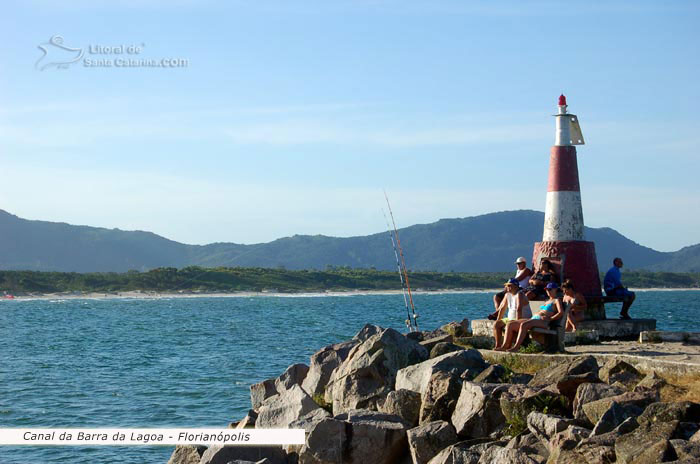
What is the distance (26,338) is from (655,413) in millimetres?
43363

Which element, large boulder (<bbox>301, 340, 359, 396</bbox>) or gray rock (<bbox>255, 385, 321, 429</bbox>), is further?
large boulder (<bbox>301, 340, 359, 396</bbox>)

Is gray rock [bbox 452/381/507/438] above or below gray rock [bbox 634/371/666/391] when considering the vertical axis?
below

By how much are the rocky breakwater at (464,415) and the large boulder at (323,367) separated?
5 cm

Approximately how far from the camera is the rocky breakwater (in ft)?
28.8

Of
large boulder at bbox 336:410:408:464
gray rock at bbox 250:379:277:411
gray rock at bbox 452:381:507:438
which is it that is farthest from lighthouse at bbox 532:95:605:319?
large boulder at bbox 336:410:408:464

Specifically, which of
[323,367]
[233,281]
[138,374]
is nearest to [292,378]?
[323,367]

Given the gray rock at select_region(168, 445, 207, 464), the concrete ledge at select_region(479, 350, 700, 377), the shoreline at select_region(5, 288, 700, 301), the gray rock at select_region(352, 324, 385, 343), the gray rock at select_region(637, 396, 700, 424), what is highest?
the shoreline at select_region(5, 288, 700, 301)

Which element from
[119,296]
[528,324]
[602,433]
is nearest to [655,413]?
[602,433]

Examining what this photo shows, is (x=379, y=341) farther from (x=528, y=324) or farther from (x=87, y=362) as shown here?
(x=87, y=362)

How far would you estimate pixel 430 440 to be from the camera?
421 inches

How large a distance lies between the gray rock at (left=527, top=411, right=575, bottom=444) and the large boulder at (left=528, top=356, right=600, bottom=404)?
1.07 metres

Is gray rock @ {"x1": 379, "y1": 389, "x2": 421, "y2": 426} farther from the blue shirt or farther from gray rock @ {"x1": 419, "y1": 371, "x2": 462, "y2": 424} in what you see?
the blue shirt

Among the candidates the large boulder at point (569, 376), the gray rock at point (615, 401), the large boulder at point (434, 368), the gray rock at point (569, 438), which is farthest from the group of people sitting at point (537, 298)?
the gray rock at point (569, 438)

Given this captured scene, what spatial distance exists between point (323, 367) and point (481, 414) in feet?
15.9
